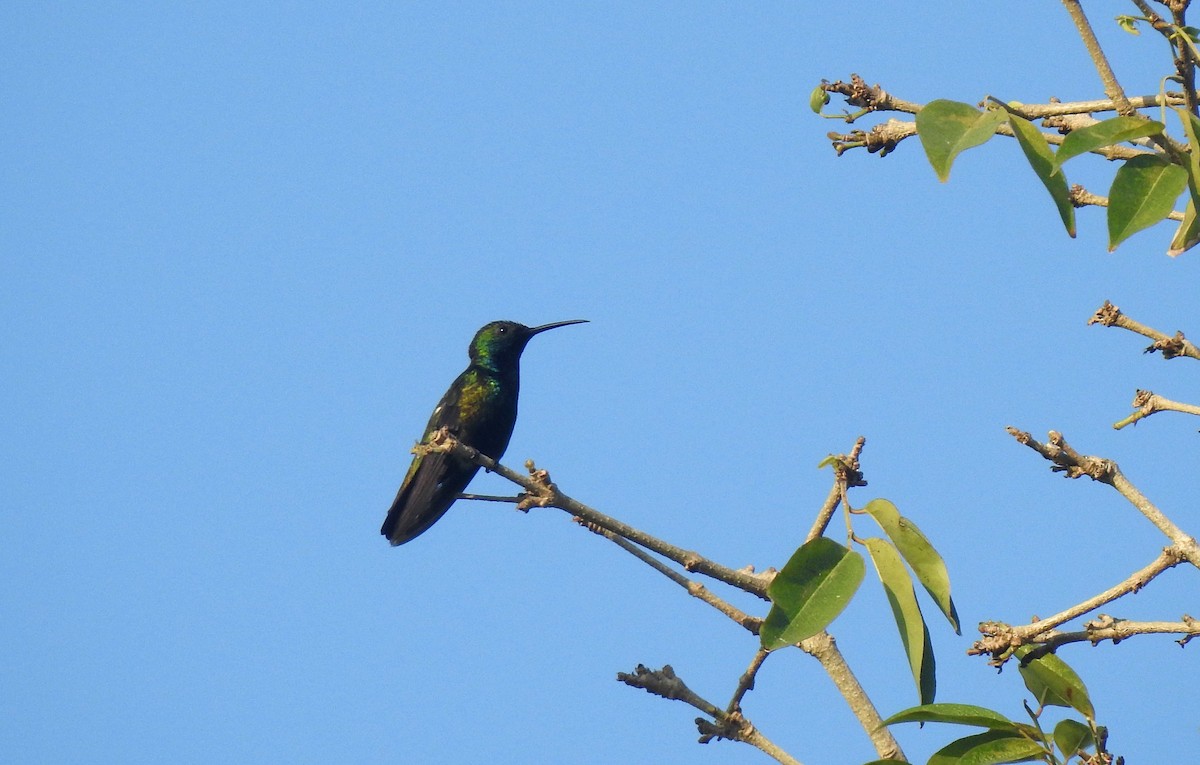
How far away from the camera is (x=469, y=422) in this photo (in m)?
7.16

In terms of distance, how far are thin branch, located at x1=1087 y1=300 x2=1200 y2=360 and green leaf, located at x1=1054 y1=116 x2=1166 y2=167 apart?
42.2 inches

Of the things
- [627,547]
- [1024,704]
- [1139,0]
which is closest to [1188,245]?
[1139,0]

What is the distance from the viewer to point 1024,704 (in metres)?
2.19

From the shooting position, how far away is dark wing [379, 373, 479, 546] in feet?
21.9

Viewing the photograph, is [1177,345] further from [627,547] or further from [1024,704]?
[627,547]

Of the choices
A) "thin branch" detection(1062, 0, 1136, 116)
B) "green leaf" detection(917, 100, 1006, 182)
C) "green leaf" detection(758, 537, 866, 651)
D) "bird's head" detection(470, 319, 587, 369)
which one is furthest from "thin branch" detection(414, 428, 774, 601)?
"bird's head" detection(470, 319, 587, 369)

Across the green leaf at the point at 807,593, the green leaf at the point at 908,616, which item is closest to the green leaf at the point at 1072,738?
the green leaf at the point at 908,616

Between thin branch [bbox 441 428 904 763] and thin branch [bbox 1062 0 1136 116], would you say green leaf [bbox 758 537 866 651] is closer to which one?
thin branch [bbox 441 428 904 763]

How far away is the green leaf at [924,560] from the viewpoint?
2324 mm

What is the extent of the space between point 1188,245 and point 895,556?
2.94 ft

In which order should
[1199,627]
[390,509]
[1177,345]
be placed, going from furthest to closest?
1. [390,509]
2. [1177,345]
3. [1199,627]

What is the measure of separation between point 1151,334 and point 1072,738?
1.32m

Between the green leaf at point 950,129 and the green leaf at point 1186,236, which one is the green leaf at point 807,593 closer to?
the green leaf at point 950,129

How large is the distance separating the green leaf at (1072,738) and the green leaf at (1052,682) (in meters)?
0.09
